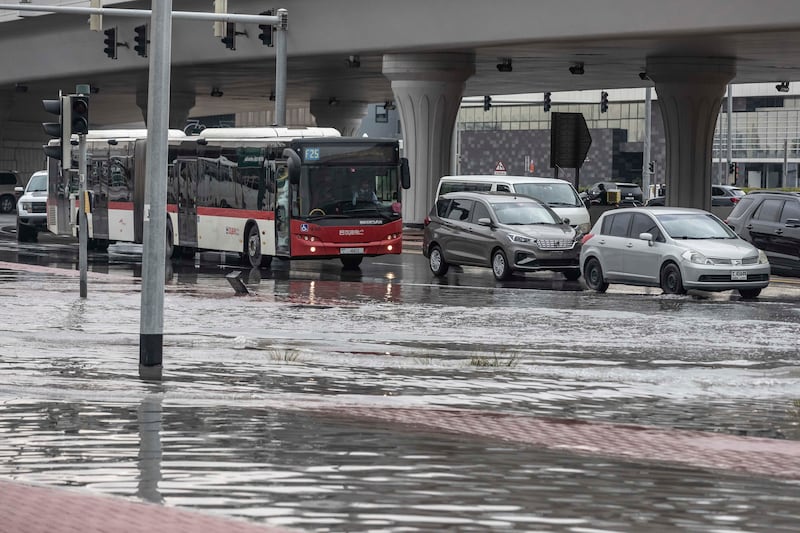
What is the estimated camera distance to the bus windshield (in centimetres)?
3303

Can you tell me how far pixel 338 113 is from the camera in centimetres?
7556

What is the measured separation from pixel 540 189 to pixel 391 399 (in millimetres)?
25111

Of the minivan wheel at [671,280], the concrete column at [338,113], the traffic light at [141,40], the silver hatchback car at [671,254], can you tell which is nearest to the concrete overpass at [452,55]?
the traffic light at [141,40]

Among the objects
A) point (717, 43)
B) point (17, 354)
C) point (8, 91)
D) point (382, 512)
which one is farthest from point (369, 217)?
point (8, 91)

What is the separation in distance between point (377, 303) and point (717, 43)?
72.4ft

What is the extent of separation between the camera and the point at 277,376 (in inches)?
579

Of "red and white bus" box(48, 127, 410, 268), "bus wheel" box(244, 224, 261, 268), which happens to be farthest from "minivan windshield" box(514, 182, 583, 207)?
"bus wheel" box(244, 224, 261, 268)

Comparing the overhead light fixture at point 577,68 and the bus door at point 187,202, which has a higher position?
the overhead light fixture at point 577,68

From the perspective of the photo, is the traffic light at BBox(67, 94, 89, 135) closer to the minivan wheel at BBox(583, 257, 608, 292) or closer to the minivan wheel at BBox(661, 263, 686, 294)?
the minivan wheel at BBox(583, 257, 608, 292)

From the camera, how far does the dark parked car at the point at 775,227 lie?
28.8m

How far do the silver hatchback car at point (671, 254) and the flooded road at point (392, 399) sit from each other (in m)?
0.53

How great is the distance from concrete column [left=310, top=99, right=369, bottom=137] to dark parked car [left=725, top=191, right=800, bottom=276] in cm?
4577

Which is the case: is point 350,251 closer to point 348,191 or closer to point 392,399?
point 348,191

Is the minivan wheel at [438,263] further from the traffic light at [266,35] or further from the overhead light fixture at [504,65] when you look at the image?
the overhead light fixture at [504,65]
